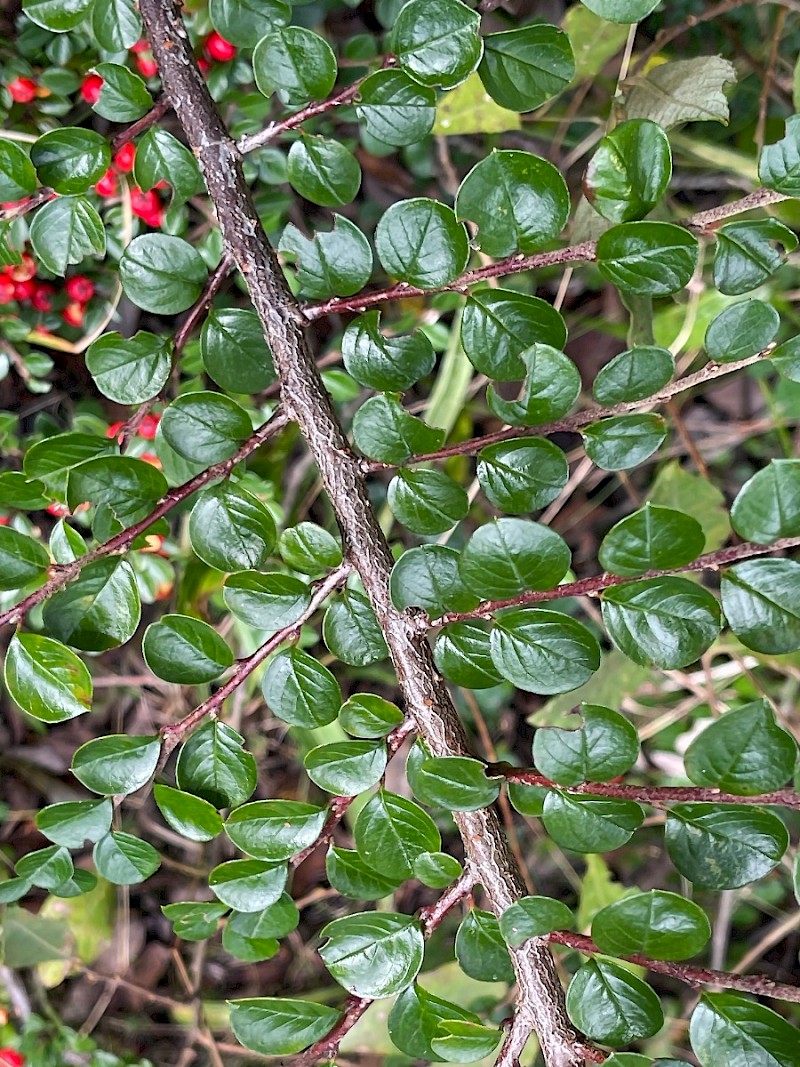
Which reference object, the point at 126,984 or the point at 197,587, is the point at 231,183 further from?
the point at 126,984

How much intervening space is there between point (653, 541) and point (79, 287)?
2.85ft

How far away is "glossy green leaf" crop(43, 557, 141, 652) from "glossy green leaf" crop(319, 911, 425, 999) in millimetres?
221

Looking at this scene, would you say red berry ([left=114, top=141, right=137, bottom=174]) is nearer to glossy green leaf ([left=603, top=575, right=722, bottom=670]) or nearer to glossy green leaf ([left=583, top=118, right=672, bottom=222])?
glossy green leaf ([left=583, top=118, right=672, bottom=222])

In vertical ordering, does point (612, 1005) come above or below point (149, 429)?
below

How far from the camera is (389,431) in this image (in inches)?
20.4

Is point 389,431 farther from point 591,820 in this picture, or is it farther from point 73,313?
point 73,313

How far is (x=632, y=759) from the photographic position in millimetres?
487

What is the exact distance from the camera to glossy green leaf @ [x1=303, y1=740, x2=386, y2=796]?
0.52m

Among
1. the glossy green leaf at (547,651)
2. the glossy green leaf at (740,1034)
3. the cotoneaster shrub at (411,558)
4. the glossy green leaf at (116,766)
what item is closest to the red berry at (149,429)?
the cotoneaster shrub at (411,558)

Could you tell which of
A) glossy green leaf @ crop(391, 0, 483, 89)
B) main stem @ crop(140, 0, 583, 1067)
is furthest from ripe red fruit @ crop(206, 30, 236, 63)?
glossy green leaf @ crop(391, 0, 483, 89)

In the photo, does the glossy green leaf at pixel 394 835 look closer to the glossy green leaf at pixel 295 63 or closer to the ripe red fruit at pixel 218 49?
the glossy green leaf at pixel 295 63

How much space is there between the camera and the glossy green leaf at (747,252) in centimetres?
48

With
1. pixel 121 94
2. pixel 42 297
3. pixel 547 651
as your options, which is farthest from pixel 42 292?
pixel 547 651

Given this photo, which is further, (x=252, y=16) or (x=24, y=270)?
(x=24, y=270)
